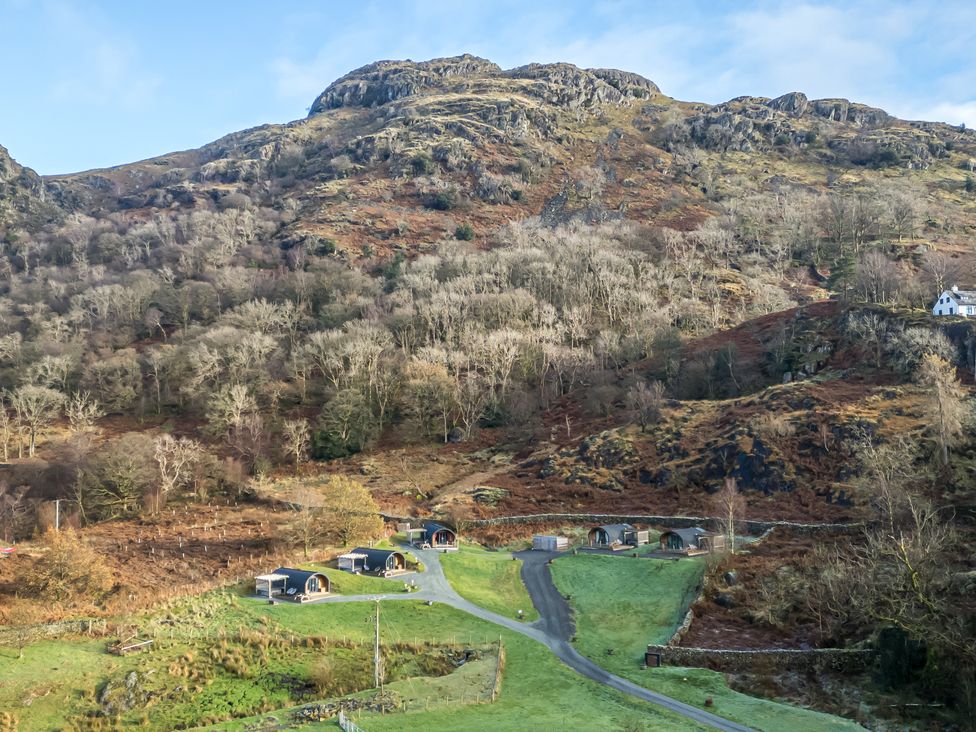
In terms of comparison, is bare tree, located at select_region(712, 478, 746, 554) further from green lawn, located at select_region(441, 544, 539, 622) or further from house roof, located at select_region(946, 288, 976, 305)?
house roof, located at select_region(946, 288, 976, 305)

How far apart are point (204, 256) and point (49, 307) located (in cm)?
2648

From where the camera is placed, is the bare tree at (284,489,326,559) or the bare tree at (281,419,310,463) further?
the bare tree at (281,419,310,463)

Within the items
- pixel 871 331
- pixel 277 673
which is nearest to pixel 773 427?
pixel 871 331

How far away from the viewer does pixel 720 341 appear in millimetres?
85875

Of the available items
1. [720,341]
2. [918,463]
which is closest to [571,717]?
[918,463]

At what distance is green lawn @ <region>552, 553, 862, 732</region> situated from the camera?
91.7ft

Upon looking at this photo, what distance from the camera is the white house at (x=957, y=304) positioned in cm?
6912

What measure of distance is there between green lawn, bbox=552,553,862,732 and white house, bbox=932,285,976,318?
4330cm

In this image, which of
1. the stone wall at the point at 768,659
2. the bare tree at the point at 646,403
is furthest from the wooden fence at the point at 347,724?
the bare tree at the point at 646,403

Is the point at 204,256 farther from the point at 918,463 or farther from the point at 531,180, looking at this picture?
the point at 918,463

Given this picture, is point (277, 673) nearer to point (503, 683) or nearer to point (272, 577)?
point (272, 577)

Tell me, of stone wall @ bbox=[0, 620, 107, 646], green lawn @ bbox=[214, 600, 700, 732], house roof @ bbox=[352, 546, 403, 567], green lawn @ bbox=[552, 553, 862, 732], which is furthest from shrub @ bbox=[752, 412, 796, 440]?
stone wall @ bbox=[0, 620, 107, 646]

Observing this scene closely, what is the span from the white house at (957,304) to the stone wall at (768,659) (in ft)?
162

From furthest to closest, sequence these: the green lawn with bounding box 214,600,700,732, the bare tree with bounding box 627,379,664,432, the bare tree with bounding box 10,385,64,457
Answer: the bare tree with bounding box 10,385,64,457, the bare tree with bounding box 627,379,664,432, the green lawn with bounding box 214,600,700,732
